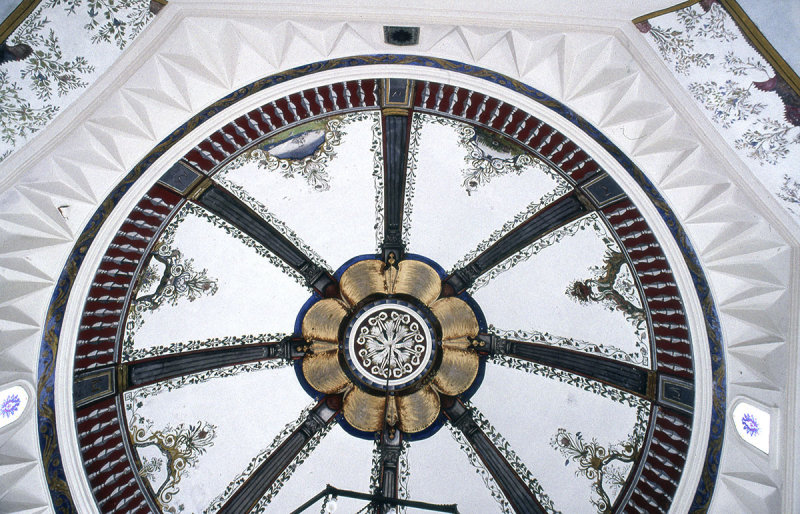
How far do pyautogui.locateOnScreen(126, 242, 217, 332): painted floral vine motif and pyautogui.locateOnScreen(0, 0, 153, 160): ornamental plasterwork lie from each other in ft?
7.72

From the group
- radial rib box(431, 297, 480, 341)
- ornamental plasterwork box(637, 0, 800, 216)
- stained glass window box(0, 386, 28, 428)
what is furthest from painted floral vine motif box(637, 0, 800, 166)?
stained glass window box(0, 386, 28, 428)

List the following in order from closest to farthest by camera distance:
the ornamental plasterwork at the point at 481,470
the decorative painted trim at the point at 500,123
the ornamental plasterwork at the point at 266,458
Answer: the decorative painted trim at the point at 500,123 < the ornamental plasterwork at the point at 266,458 < the ornamental plasterwork at the point at 481,470

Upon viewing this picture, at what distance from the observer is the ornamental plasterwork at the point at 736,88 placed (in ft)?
17.7

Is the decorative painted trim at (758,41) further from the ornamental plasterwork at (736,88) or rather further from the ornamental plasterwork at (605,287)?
the ornamental plasterwork at (605,287)

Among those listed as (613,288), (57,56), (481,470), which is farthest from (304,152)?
(481,470)

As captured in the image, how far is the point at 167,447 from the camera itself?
27.0 feet

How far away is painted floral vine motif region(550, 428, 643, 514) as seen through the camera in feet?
27.1

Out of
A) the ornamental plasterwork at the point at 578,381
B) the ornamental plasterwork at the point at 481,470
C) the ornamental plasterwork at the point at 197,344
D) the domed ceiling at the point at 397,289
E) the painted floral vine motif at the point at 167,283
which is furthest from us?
the ornamental plasterwork at the point at 481,470

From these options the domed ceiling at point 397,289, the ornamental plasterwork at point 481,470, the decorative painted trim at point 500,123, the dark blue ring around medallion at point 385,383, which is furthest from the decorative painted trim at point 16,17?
the ornamental plasterwork at point 481,470

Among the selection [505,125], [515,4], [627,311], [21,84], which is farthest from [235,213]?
[627,311]

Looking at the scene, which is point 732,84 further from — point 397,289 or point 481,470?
point 481,470

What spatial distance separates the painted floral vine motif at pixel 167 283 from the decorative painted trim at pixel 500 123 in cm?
99

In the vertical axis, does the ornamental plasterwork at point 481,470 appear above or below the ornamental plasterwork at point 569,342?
below

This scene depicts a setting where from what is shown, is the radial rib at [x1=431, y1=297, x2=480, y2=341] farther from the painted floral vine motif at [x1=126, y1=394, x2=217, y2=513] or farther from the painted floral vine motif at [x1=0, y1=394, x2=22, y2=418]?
the painted floral vine motif at [x1=0, y1=394, x2=22, y2=418]
